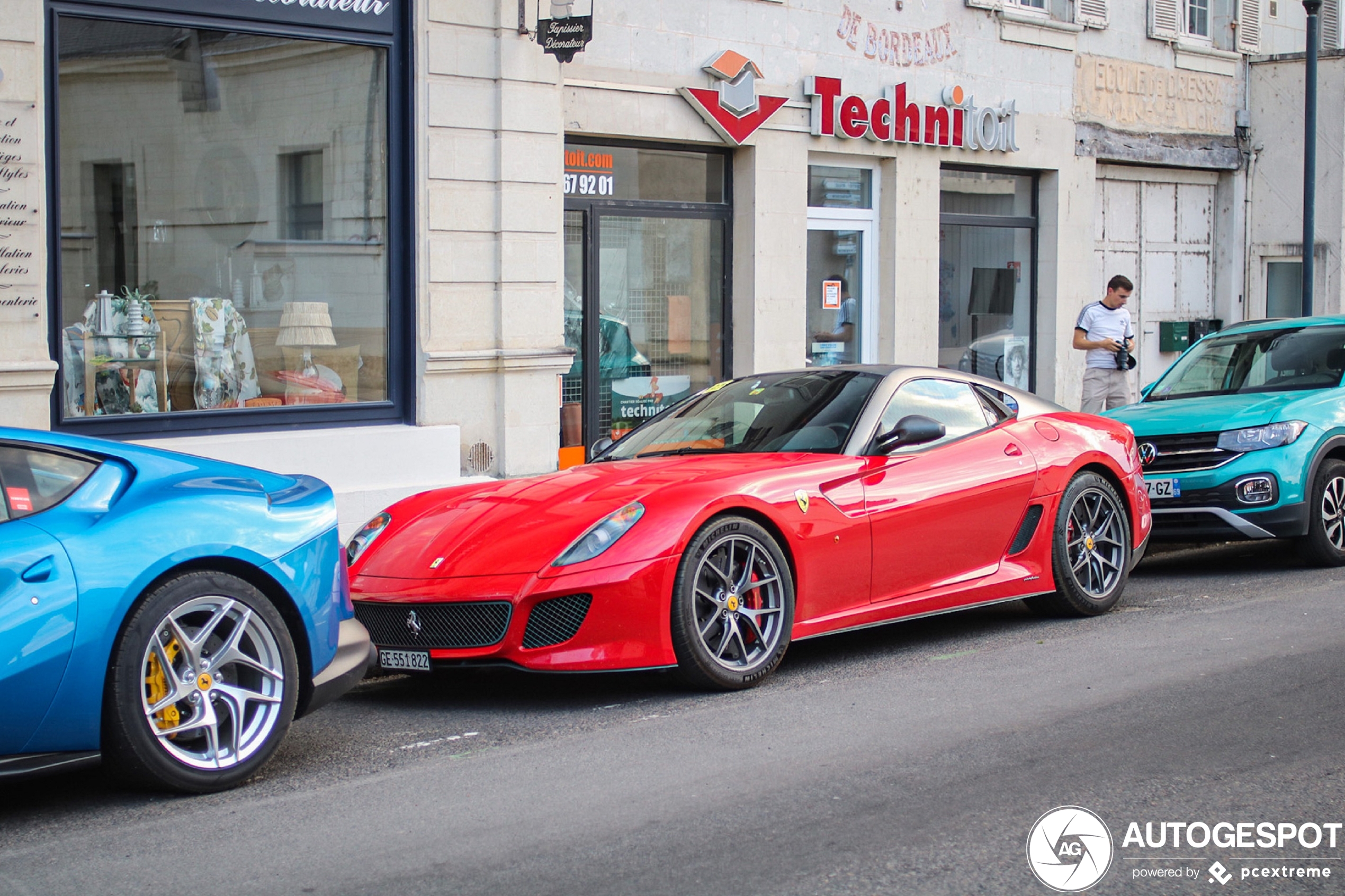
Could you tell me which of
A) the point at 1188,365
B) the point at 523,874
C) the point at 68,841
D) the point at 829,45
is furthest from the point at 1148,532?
the point at 829,45

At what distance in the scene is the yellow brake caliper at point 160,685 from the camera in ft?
16.0

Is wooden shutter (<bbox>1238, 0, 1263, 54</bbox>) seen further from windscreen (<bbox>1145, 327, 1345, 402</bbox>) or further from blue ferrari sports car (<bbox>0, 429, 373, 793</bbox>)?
blue ferrari sports car (<bbox>0, 429, 373, 793</bbox>)

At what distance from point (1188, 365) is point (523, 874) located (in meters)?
8.49

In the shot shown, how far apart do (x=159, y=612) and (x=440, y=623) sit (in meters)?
1.48

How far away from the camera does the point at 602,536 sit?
6.10 meters

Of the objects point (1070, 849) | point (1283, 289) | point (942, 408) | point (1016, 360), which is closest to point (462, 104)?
point (942, 408)

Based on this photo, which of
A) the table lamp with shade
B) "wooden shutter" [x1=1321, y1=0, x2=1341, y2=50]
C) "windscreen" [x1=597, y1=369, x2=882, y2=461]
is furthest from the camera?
"wooden shutter" [x1=1321, y1=0, x2=1341, y2=50]

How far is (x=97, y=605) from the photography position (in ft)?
15.3

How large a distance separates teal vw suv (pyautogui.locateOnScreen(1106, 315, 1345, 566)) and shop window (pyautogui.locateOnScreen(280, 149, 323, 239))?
6186mm

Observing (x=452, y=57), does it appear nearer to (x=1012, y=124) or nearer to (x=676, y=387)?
(x=676, y=387)

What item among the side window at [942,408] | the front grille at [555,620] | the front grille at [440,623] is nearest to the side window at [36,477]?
the front grille at [440,623]

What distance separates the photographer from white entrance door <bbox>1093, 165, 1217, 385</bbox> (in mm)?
18203

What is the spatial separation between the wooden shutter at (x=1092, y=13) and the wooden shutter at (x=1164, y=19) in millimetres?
766

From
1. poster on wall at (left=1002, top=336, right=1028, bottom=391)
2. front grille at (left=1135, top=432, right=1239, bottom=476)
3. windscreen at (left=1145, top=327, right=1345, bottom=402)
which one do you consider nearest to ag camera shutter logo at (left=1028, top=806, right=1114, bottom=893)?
front grille at (left=1135, top=432, right=1239, bottom=476)
